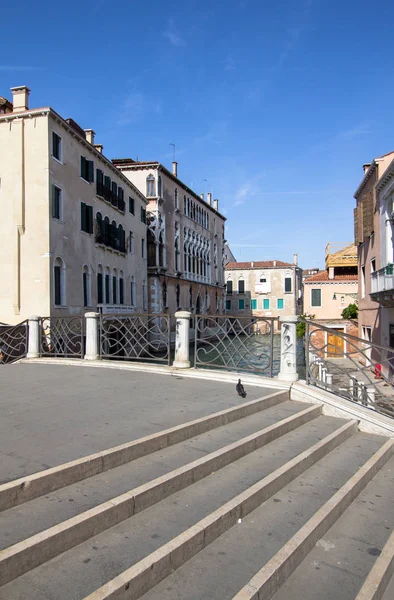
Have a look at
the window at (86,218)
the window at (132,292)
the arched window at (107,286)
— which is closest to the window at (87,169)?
the window at (86,218)

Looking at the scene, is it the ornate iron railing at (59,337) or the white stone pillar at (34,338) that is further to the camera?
the white stone pillar at (34,338)

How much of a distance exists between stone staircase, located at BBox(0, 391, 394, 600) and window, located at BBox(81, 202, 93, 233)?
17.7 metres

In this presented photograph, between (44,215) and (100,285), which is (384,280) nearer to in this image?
(44,215)

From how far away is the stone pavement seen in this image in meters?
4.04

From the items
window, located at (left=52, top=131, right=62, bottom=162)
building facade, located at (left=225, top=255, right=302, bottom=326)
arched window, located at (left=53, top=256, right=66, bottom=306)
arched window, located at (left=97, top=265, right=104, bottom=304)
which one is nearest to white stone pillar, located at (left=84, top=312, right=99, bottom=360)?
arched window, located at (left=53, top=256, right=66, bottom=306)

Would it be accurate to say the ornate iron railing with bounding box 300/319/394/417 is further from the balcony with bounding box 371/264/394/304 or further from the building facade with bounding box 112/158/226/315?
the building facade with bounding box 112/158/226/315

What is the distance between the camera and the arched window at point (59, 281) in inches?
730

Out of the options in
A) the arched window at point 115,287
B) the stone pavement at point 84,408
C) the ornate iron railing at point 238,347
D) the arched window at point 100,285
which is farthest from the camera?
the arched window at point 115,287

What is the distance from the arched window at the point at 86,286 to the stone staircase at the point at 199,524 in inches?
679

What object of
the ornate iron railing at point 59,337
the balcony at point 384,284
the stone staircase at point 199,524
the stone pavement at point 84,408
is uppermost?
the balcony at point 384,284

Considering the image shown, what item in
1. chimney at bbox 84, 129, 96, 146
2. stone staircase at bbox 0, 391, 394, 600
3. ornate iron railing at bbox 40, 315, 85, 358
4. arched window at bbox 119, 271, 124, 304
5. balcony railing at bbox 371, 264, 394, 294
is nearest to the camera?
stone staircase at bbox 0, 391, 394, 600

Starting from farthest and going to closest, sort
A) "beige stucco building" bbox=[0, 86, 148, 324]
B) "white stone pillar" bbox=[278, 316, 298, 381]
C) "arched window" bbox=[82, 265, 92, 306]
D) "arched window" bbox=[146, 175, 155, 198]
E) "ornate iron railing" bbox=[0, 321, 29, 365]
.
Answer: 1. "arched window" bbox=[146, 175, 155, 198]
2. "arched window" bbox=[82, 265, 92, 306]
3. "beige stucco building" bbox=[0, 86, 148, 324]
4. "ornate iron railing" bbox=[0, 321, 29, 365]
5. "white stone pillar" bbox=[278, 316, 298, 381]

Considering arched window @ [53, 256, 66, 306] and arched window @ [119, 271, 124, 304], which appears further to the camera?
arched window @ [119, 271, 124, 304]

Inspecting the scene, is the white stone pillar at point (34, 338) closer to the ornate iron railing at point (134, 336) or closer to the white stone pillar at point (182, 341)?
the ornate iron railing at point (134, 336)
